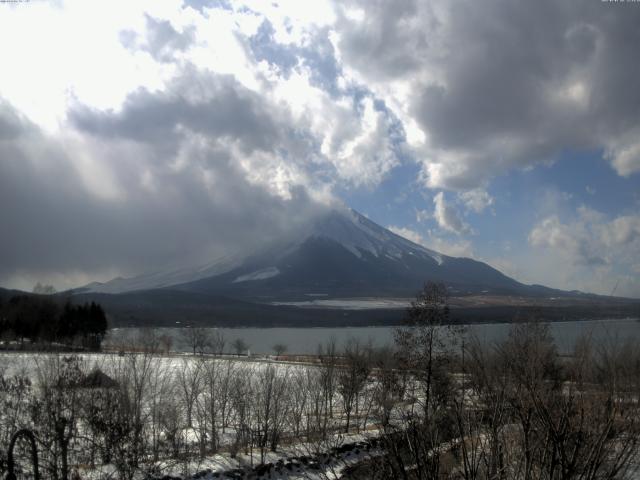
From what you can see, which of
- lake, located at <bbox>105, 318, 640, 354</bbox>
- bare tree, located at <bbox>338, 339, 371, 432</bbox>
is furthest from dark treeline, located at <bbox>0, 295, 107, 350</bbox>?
bare tree, located at <bbox>338, 339, 371, 432</bbox>

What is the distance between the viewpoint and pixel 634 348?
85.7 ft

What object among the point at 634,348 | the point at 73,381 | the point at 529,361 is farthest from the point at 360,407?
the point at 529,361

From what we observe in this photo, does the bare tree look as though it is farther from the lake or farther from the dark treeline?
the dark treeline

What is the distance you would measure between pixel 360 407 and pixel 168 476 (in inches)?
888

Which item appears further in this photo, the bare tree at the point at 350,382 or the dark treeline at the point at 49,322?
the dark treeline at the point at 49,322

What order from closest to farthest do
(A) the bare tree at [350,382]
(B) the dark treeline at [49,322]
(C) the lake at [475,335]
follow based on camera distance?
(C) the lake at [475,335] → (A) the bare tree at [350,382] → (B) the dark treeline at [49,322]

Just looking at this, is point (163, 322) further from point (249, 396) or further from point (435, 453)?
point (435, 453)

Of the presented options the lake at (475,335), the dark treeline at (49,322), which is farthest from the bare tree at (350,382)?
the dark treeline at (49,322)

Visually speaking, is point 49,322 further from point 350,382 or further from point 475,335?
point 475,335

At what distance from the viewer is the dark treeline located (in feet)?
223

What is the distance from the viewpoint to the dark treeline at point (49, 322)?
67938mm

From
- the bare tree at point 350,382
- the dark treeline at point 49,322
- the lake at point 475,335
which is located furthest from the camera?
the dark treeline at point 49,322

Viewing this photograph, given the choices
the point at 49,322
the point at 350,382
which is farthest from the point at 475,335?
the point at 49,322

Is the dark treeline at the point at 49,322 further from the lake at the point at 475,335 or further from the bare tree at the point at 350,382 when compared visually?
the bare tree at the point at 350,382
